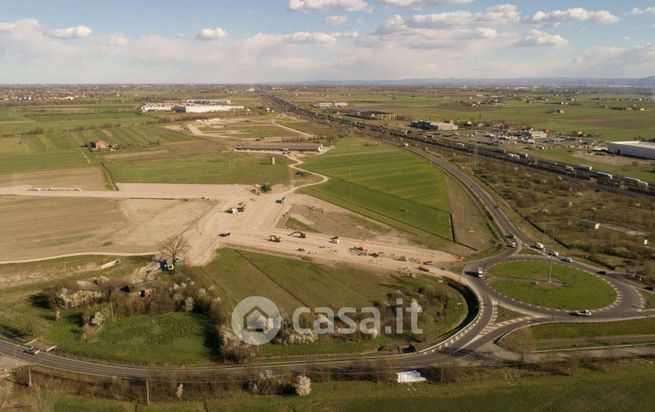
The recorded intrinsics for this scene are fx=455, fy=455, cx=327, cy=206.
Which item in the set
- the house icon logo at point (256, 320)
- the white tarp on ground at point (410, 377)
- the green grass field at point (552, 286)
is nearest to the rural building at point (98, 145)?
the house icon logo at point (256, 320)

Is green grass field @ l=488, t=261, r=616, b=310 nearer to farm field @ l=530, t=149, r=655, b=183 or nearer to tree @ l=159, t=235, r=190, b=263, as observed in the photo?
tree @ l=159, t=235, r=190, b=263

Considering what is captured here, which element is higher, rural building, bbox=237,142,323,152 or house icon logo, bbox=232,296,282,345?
rural building, bbox=237,142,323,152

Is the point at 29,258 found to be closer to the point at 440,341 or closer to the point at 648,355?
the point at 440,341

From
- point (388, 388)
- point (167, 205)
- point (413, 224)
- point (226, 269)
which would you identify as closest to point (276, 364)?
point (388, 388)

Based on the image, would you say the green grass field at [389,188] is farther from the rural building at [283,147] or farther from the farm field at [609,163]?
the farm field at [609,163]

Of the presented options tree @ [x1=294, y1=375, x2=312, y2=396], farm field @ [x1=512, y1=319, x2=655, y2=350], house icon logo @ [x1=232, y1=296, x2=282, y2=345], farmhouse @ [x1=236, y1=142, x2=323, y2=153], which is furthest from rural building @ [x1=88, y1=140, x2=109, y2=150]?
farm field @ [x1=512, y1=319, x2=655, y2=350]

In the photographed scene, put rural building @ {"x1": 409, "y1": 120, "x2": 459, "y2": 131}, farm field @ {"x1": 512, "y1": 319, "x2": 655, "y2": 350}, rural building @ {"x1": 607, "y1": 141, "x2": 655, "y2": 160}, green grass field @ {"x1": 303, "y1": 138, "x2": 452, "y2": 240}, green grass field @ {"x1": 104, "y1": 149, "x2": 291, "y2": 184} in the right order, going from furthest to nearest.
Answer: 1. rural building @ {"x1": 409, "y1": 120, "x2": 459, "y2": 131}
2. rural building @ {"x1": 607, "y1": 141, "x2": 655, "y2": 160}
3. green grass field @ {"x1": 104, "y1": 149, "x2": 291, "y2": 184}
4. green grass field @ {"x1": 303, "y1": 138, "x2": 452, "y2": 240}
5. farm field @ {"x1": 512, "y1": 319, "x2": 655, "y2": 350}
